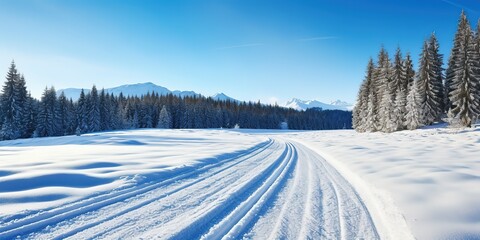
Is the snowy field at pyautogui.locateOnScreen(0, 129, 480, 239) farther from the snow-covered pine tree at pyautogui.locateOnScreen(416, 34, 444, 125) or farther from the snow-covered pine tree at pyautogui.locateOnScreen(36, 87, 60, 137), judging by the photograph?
the snow-covered pine tree at pyautogui.locateOnScreen(36, 87, 60, 137)

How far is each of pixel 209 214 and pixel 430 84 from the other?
41.2 metres

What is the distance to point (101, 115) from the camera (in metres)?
62.4

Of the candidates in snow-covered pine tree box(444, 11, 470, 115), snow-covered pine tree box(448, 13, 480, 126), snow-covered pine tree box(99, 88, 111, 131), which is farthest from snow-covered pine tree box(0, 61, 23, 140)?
snow-covered pine tree box(444, 11, 470, 115)

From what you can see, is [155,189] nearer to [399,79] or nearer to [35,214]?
[35,214]

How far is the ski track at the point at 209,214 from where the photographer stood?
391cm

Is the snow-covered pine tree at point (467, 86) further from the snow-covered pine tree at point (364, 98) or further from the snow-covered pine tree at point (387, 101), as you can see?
the snow-covered pine tree at point (364, 98)

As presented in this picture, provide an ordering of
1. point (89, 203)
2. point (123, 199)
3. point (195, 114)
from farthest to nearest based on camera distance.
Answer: point (195, 114) < point (123, 199) < point (89, 203)

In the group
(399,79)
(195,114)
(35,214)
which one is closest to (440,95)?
(399,79)

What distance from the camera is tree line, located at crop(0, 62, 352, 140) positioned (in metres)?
41.6

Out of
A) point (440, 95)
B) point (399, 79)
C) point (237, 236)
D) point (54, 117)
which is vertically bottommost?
point (237, 236)

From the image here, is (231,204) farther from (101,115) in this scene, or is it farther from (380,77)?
(101,115)

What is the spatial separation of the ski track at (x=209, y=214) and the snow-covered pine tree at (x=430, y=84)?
35.4m

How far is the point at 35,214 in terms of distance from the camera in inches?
169

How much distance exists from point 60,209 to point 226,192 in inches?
127
